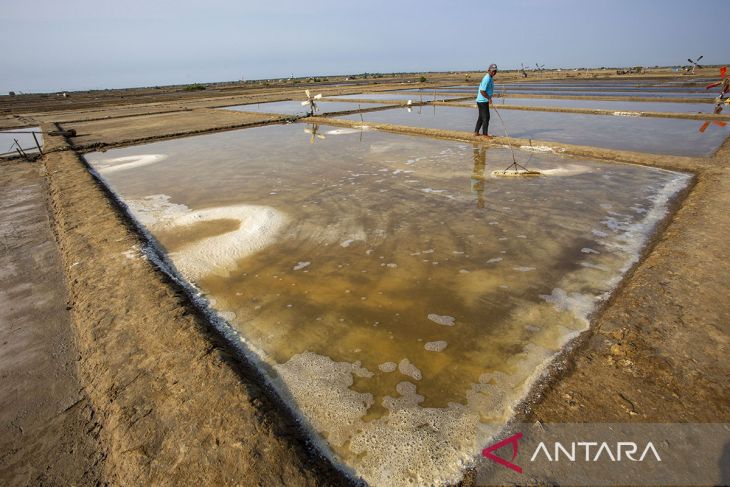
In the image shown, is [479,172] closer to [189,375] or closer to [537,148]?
[537,148]

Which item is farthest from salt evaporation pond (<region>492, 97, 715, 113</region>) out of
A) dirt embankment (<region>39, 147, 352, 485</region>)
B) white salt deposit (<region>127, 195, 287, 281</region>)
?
dirt embankment (<region>39, 147, 352, 485</region>)

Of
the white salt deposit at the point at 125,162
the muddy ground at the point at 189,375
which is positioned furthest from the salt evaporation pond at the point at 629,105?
the white salt deposit at the point at 125,162

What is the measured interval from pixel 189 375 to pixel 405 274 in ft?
7.70

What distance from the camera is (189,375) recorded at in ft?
8.80

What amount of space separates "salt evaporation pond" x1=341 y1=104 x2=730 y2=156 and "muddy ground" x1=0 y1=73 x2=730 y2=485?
20.7 ft

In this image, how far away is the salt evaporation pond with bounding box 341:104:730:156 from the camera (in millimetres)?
9469

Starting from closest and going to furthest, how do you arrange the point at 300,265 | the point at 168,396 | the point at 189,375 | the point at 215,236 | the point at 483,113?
the point at 168,396
the point at 189,375
the point at 300,265
the point at 215,236
the point at 483,113

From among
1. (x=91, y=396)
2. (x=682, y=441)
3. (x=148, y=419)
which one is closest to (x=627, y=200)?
(x=682, y=441)

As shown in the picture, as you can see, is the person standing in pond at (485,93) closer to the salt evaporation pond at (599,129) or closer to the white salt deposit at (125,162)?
the salt evaporation pond at (599,129)

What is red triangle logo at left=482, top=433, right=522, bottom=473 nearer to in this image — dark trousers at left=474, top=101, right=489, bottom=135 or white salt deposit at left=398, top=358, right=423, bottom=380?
white salt deposit at left=398, top=358, right=423, bottom=380

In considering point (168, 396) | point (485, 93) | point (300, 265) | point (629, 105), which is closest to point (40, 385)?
point (168, 396)

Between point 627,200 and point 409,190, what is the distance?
3647 mm

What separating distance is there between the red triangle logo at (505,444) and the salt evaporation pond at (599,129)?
9685mm

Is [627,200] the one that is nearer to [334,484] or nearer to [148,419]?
[334,484]
